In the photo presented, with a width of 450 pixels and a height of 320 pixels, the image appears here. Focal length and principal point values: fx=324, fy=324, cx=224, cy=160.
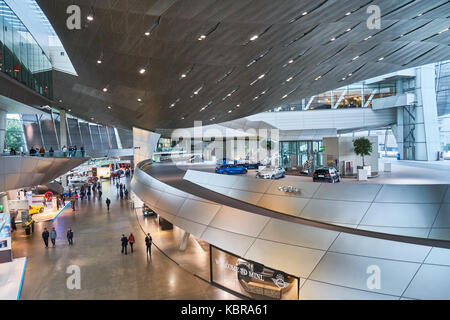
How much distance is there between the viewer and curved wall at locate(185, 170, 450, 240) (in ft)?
36.5

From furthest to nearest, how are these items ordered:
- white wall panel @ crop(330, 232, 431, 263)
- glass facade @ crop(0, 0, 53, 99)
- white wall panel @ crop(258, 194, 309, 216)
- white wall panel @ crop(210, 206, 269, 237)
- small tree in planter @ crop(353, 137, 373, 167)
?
small tree in planter @ crop(353, 137, 373, 167)
glass facade @ crop(0, 0, 53, 99)
white wall panel @ crop(258, 194, 309, 216)
white wall panel @ crop(210, 206, 269, 237)
white wall panel @ crop(330, 232, 431, 263)

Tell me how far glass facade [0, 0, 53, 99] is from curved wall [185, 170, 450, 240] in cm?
1678

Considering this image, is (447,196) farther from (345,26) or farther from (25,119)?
(25,119)

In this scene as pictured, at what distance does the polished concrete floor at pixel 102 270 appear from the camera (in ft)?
42.8

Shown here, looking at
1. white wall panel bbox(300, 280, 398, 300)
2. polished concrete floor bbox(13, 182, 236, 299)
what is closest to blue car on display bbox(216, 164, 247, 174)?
polished concrete floor bbox(13, 182, 236, 299)

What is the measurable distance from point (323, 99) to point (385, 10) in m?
33.8

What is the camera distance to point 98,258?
703 inches

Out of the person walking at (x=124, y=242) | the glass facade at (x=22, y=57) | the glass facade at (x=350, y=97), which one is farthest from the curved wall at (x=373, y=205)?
the glass facade at (x=350, y=97)

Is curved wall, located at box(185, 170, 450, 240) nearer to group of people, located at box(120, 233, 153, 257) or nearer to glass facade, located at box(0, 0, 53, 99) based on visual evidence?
group of people, located at box(120, 233, 153, 257)

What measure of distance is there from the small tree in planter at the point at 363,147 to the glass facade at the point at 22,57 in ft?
69.4

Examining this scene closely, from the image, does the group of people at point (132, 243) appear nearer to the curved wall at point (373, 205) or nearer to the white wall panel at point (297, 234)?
the curved wall at point (373, 205)

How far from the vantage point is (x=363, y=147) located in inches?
809

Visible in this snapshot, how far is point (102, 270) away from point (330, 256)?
11385mm

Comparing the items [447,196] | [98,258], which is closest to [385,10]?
[447,196]
